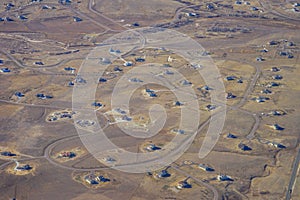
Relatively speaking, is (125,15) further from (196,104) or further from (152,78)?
(196,104)

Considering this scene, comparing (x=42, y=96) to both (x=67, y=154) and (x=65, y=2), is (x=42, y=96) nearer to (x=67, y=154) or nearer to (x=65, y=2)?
(x=67, y=154)

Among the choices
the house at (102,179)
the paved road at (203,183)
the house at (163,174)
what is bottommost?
the house at (102,179)

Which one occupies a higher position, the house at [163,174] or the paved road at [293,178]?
the paved road at [293,178]

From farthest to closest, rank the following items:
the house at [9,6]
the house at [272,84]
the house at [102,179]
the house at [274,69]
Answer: the house at [9,6], the house at [274,69], the house at [272,84], the house at [102,179]

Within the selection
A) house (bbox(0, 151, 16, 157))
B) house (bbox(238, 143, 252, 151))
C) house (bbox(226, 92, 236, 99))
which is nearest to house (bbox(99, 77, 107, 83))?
house (bbox(226, 92, 236, 99))

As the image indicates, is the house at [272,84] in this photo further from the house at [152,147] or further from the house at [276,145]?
the house at [152,147]

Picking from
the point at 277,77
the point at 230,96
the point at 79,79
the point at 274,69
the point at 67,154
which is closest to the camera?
the point at 67,154

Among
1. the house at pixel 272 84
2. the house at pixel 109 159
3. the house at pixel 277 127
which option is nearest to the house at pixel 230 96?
the house at pixel 272 84

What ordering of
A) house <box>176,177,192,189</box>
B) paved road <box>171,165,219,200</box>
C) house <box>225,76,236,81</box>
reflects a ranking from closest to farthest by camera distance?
paved road <box>171,165,219,200</box>
house <box>176,177,192,189</box>
house <box>225,76,236,81</box>

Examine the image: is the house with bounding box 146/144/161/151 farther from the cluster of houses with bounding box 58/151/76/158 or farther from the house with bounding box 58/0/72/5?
the house with bounding box 58/0/72/5

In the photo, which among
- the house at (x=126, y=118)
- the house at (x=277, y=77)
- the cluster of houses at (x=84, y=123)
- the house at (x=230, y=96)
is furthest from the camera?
the house at (x=277, y=77)

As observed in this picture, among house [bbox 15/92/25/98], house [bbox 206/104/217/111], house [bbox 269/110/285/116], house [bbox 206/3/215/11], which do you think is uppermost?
house [bbox 206/3/215/11]

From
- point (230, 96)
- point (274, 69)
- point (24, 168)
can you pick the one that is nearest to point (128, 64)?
point (230, 96)
